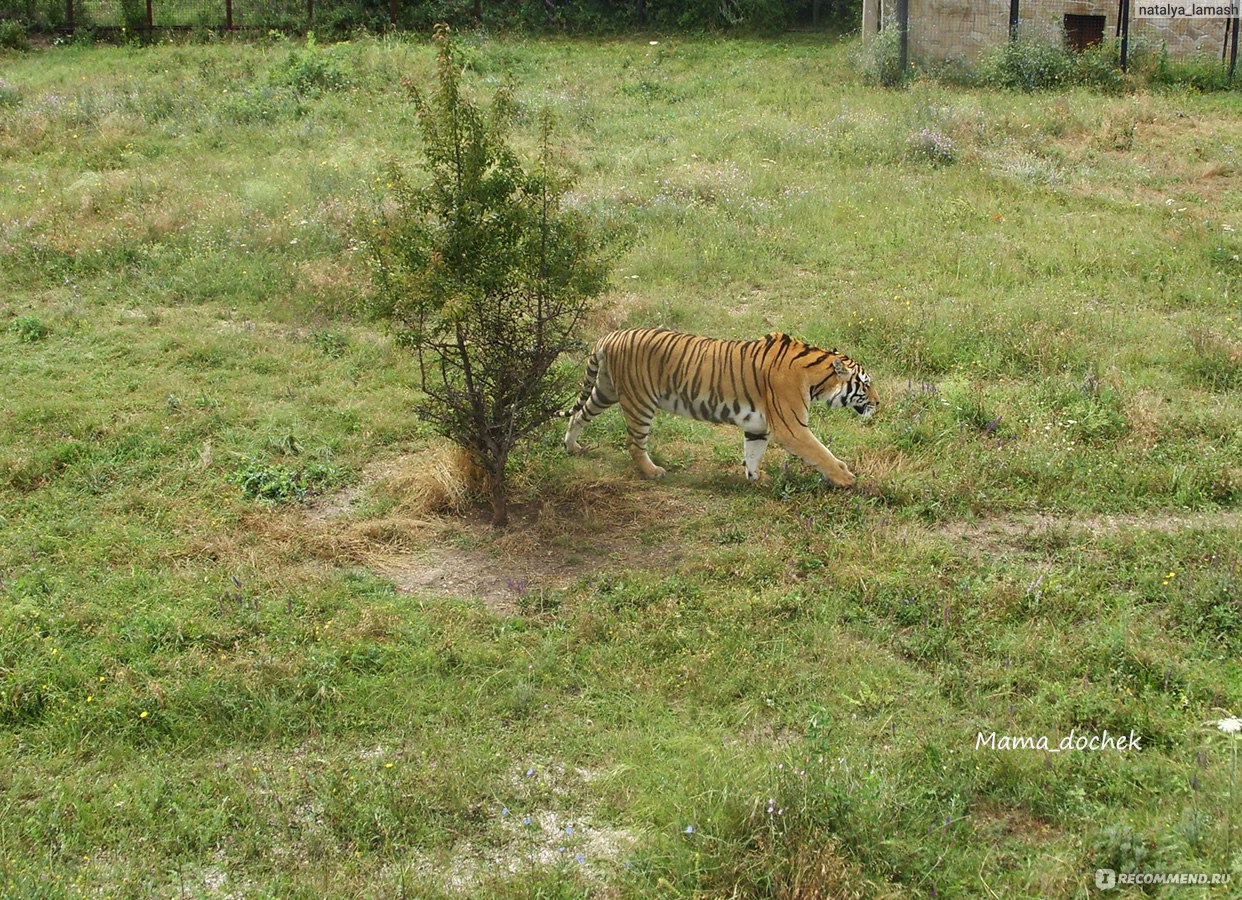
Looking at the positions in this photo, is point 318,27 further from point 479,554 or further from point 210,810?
point 210,810

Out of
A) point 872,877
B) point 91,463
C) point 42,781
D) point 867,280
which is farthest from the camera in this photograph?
point 867,280

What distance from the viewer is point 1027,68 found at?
2008 centimetres

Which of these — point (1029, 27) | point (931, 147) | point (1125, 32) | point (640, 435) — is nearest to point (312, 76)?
point (931, 147)

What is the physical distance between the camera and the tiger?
862 centimetres

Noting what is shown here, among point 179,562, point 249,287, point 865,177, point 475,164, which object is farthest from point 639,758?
point 865,177

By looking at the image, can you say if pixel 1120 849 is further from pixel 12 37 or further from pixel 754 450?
pixel 12 37

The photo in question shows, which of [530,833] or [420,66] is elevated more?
[420,66]

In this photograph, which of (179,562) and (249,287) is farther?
(249,287)

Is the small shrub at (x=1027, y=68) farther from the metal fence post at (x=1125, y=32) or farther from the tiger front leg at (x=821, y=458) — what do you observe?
the tiger front leg at (x=821, y=458)

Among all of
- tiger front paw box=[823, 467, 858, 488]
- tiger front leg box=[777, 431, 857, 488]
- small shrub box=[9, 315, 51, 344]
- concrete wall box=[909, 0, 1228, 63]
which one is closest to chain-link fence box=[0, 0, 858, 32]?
concrete wall box=[909, 0, 1228, 63]

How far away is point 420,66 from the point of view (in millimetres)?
21750

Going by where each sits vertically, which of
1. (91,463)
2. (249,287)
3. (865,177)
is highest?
(865,177)

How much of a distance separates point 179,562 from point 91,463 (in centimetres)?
199

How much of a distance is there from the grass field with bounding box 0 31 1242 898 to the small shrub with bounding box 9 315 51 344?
4 centimetres
